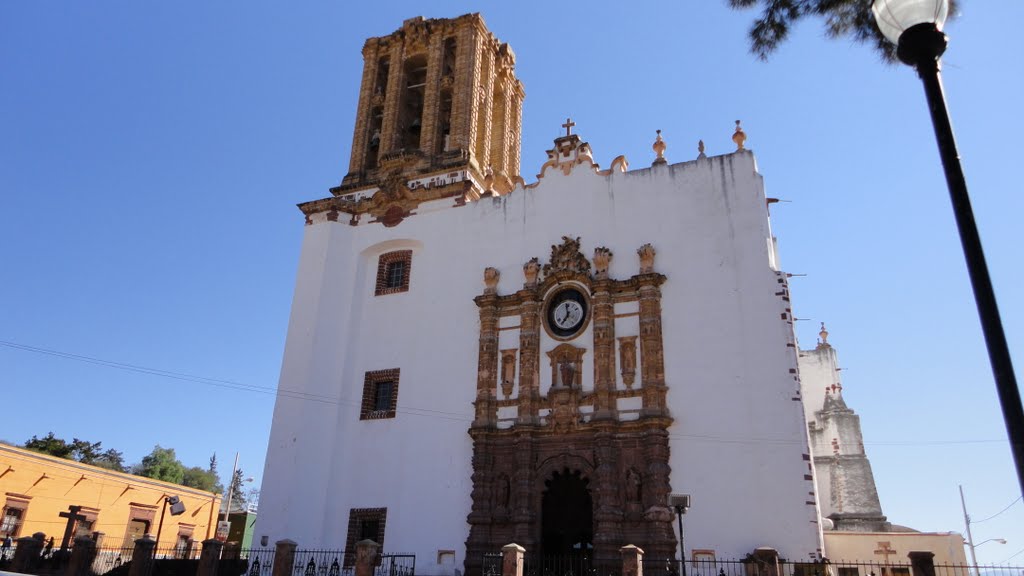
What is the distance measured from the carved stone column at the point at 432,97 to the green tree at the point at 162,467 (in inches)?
1793

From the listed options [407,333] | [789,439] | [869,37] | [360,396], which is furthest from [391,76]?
[869,37]

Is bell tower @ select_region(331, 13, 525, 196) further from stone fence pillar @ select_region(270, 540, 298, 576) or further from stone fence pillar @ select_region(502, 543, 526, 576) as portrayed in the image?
stone fence pillar @ select_region(502, 543, 526, 576)

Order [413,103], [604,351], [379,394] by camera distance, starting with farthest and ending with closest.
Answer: [413,103]
[379,394]
[604,351]

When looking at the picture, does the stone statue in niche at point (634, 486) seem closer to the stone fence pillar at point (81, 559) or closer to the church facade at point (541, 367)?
the church facade at point (541, 367)

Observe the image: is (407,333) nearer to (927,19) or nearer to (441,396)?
(441,396)

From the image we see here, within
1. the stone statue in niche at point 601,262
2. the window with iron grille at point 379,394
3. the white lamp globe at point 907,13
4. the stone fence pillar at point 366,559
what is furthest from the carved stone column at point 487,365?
the white lamp globe at point 907,13

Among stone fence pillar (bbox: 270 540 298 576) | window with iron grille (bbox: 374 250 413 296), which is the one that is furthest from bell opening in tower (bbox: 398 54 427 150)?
stone fence pillar (bbox: 270 540 298 576)

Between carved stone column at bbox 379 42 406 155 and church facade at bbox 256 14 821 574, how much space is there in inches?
33.0

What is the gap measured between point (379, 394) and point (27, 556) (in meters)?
8.65

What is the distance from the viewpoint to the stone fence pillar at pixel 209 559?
16.1m

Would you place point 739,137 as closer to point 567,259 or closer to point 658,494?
point 567,259

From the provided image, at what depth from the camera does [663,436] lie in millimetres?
16609

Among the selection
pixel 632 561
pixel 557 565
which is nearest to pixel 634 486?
pixel 557 565

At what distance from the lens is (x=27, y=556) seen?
17422 mm
